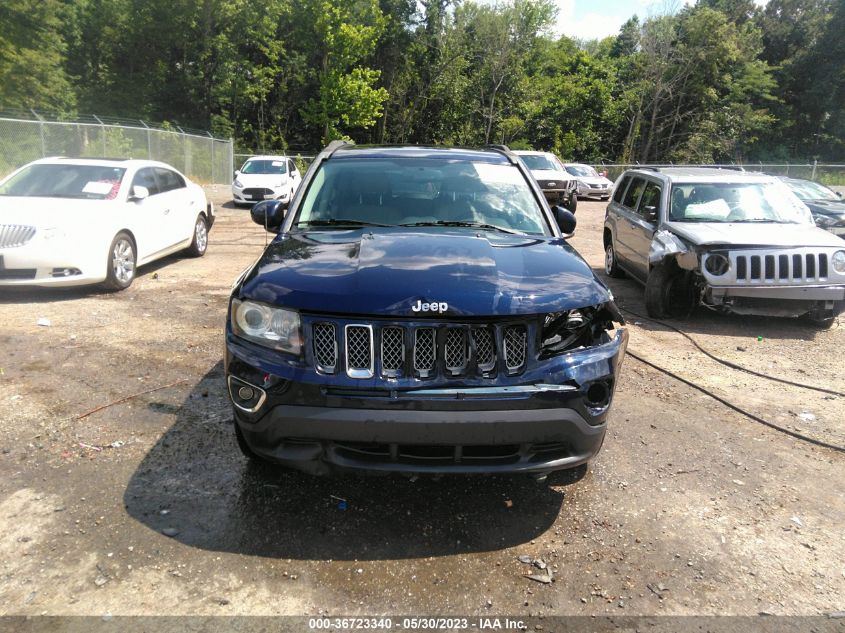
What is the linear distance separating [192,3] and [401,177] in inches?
1492

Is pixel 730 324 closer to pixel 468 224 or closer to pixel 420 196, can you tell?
pixel 468 224

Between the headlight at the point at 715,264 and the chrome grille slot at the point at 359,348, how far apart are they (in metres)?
5.38

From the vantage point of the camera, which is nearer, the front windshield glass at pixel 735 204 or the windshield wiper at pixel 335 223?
the windshield wiper at pixel 335 223

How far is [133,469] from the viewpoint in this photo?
3611 mm

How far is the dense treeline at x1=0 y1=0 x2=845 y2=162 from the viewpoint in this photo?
37344mm

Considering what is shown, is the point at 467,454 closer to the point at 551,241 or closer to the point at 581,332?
the point at 581,332

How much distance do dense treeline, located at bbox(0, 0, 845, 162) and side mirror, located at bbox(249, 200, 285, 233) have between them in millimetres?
35954

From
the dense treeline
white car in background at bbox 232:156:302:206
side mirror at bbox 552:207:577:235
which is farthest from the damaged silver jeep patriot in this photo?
the dense treeline

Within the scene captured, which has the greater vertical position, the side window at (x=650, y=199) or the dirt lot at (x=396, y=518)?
the side window at (x=650, y=199)

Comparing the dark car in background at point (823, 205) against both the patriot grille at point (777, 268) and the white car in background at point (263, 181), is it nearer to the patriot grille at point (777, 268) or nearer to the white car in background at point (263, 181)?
the patriot grille at point (777, 268)

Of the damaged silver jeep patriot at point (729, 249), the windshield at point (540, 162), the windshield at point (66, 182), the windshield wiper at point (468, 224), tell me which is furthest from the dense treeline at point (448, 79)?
the windshield wiper at point (468, 224)

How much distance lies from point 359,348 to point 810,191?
15222mm

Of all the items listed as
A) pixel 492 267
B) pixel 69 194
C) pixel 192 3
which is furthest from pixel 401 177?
pixel 192 3

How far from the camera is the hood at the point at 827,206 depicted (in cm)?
1316
